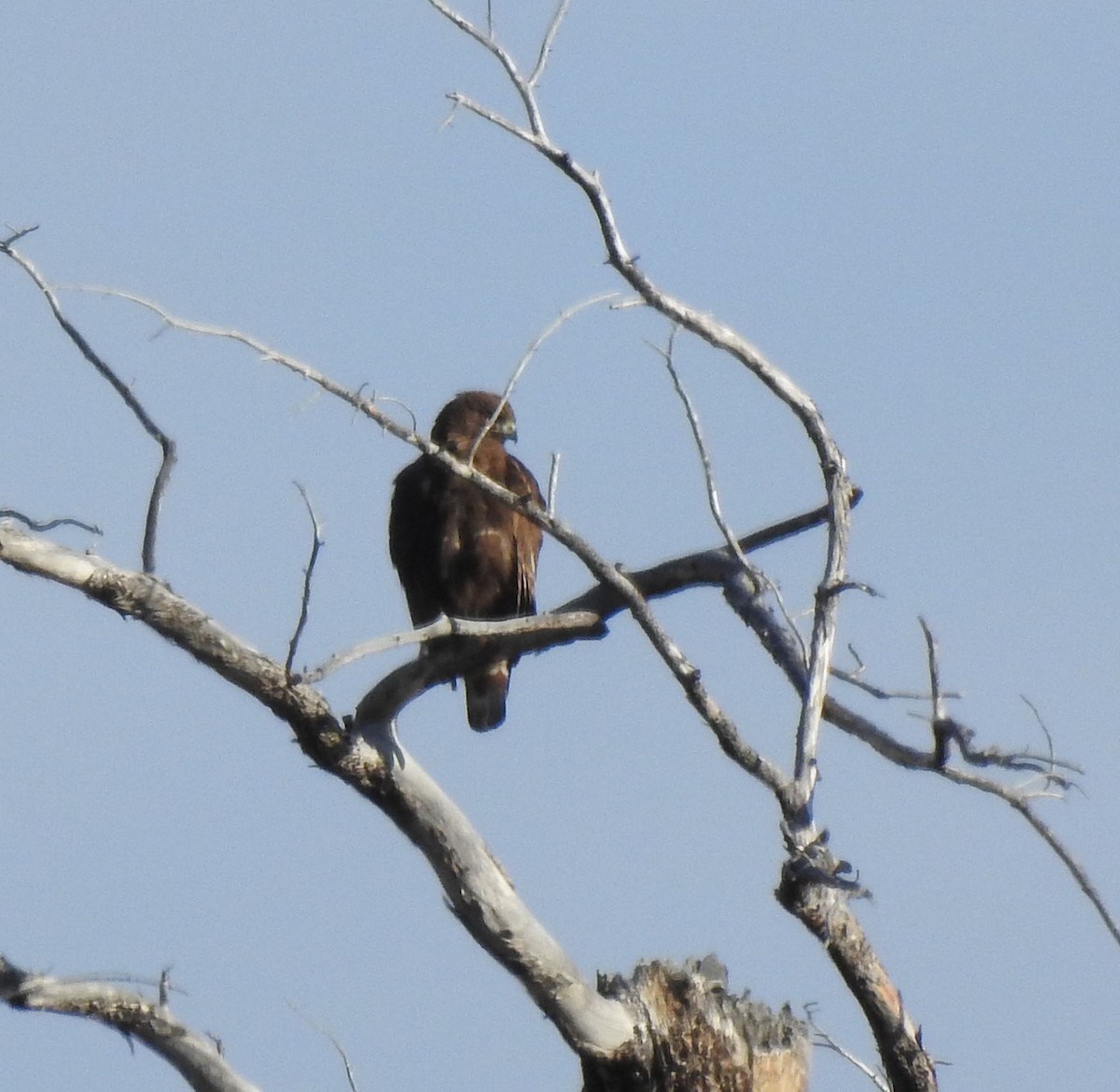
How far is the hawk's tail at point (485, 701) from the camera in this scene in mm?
6336

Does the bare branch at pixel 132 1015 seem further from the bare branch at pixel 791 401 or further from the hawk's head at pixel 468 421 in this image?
the hawk's head at pixel 468 421

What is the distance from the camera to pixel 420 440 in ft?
11.4

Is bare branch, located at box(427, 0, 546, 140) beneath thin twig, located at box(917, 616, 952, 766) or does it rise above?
above

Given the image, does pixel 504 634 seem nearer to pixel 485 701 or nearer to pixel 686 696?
pixel 686 696

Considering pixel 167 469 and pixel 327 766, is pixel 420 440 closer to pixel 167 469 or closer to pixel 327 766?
pixel 167 469

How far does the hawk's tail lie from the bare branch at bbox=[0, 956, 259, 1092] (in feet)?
7.05

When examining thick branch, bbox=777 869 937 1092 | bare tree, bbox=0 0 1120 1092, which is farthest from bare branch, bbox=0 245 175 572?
thick branch, bbox=777 869 937 1092

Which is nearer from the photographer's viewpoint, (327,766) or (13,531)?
(13,531)

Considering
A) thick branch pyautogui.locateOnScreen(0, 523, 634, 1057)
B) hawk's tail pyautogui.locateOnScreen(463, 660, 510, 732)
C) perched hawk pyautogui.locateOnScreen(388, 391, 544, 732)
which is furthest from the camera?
hawk's tail pyautogui.locateOnScreen(463, 660, 510, 732)

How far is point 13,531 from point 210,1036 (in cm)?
132

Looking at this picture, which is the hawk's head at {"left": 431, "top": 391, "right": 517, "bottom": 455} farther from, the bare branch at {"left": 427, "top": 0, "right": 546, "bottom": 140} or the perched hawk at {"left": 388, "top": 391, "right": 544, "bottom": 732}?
the bare branch at {"left": 427, "top": 0, "right": 546, "bottom": 140}

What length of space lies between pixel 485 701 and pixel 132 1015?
2262mm

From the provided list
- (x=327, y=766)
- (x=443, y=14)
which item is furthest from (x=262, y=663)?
(x=443, y=14)

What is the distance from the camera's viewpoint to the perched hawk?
245 inches
